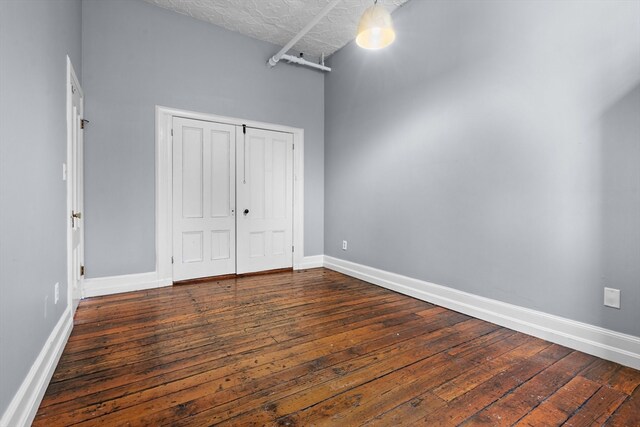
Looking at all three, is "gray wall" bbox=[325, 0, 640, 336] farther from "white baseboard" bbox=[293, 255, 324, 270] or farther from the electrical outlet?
"white baseboard" bbox=[293, 255, 324, 270]

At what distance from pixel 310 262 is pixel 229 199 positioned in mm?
1612

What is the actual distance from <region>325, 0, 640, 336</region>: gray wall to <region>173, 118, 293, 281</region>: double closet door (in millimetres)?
1400

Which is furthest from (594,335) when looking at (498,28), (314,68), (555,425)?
(314,68)

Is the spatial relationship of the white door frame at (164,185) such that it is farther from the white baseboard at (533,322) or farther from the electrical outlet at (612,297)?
the electrical outlet at (612,297)

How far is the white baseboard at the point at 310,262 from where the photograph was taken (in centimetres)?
481

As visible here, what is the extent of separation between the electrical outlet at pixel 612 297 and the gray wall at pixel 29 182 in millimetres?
3332

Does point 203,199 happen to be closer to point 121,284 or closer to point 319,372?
point 121,284

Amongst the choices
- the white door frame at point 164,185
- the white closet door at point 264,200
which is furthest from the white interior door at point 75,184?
the white closet door at point 264,200

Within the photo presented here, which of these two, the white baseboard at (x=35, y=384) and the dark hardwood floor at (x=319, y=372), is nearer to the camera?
the white baseboard at (x=35, y=384)

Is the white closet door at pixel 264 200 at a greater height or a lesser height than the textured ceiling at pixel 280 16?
lesser

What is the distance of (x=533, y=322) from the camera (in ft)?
8.09

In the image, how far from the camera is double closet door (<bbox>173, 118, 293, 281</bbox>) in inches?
154

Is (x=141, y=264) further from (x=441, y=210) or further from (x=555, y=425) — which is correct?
(x=555, y=425)

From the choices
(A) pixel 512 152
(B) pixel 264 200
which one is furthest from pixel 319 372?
(B) pixel 264 200
